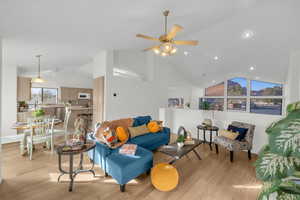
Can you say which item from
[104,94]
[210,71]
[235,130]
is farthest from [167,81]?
[235,130]

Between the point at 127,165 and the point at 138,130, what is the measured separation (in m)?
1.38

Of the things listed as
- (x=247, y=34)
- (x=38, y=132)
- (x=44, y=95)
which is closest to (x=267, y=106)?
(x=247, y=34)

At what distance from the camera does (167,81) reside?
6.53 m

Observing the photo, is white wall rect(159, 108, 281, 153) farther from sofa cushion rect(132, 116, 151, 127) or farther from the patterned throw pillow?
the patterned throw pillow

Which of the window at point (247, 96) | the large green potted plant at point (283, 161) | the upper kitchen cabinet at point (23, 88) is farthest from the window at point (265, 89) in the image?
the upper kitchen cabinet at point (23, 88)

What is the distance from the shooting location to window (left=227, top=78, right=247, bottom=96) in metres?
6.14

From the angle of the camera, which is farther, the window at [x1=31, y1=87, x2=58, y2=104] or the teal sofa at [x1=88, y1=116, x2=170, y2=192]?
the window at [x1=31, y1=87, x2=58, y2=104]

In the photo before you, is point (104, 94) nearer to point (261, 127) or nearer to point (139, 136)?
point (139, 136)

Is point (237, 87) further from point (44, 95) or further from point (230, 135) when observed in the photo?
point (44, 95)

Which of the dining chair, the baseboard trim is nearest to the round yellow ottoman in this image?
the dining chair

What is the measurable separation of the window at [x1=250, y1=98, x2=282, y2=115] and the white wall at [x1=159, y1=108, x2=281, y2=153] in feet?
8.06

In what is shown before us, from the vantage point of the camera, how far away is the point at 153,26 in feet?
10.7

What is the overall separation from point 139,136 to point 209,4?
11.1 feet

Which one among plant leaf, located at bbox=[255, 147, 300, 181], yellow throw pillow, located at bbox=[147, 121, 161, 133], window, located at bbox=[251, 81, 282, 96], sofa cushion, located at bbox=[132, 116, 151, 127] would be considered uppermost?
window, located at bbox=[251, 81, 282, 96]
